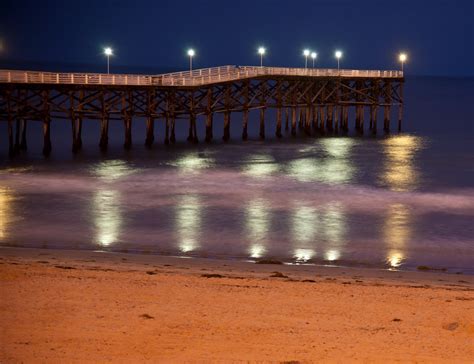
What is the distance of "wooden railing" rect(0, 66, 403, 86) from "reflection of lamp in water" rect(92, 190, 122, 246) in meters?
11.4

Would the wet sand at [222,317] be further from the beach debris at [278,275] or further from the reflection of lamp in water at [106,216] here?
the reflection of lamp in water at [106,216]

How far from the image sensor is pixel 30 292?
10.8 m

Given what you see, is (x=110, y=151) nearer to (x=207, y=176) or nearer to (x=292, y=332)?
(x=207, y=176)

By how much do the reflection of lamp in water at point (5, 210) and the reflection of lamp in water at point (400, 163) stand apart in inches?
545

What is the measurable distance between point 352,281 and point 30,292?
5.33 meters

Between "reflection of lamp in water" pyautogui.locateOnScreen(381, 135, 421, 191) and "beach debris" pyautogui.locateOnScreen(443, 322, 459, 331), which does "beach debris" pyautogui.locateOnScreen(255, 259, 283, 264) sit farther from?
"reflection of lamp in water" pyautogui.locateOnScreen(381, 135, 421, 191)

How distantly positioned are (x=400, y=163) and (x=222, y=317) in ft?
99.5

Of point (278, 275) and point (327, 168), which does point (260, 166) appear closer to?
point (327, 168)

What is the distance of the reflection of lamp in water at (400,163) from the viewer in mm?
30766

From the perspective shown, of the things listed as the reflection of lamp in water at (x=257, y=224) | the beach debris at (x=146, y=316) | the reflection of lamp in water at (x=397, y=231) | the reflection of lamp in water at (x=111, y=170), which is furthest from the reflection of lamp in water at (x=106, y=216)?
the beach debris at (x=146, y=316)

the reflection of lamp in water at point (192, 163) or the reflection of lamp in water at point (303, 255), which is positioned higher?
the reflection of lamp in water at point (192, 163)

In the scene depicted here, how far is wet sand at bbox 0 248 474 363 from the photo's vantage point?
8445 mm

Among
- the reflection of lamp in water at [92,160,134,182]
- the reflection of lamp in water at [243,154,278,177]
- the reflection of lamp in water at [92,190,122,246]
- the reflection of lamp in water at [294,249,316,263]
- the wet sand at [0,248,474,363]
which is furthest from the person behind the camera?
the reflection of lamp in water at [243,154,278,177]

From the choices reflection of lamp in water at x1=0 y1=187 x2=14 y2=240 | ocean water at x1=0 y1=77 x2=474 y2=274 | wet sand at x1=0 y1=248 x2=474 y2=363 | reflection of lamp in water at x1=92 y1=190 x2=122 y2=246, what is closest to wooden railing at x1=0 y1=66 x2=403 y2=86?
ocean water at x1=0 y1=77 x2=474 y2=274
